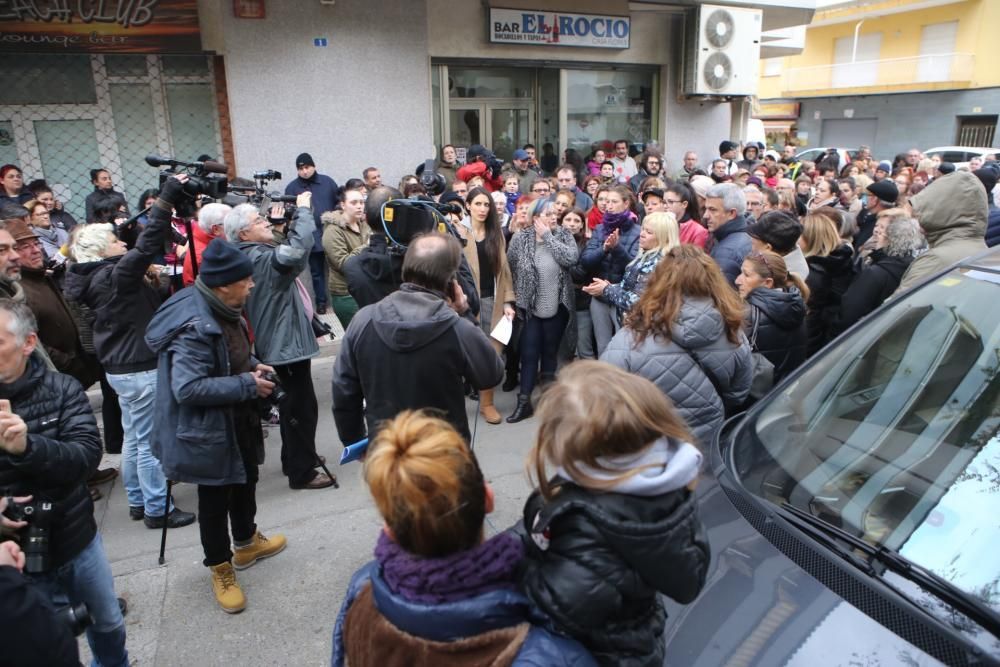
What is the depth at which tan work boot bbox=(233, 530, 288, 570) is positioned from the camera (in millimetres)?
3545

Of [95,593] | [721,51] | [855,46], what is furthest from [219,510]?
[855,46]

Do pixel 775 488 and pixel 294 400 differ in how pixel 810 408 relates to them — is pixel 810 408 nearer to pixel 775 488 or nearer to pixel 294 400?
pixel 775 488

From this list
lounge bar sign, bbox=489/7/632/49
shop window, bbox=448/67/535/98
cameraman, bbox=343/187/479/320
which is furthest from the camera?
shop window, bbox=448/67/535/98

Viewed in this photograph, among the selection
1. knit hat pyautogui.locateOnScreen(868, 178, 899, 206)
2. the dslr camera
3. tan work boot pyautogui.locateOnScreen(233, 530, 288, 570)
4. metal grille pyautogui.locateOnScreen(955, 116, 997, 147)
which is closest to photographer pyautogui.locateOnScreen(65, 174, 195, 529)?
tan work boot pyautogui.locateOnScreen(233, 530, 288, 570)

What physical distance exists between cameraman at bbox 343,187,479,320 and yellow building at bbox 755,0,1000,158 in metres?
22.2

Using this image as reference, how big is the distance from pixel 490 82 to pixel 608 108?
7.47ft

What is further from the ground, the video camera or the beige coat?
the video camera

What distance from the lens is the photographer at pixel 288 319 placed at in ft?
12.8

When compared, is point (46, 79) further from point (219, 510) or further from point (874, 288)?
point (874, 288)

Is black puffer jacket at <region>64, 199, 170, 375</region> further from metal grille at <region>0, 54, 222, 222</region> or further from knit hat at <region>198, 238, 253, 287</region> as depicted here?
metal grille at <region>0, 54, 222, 222</region>

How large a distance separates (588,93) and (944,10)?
913 inches

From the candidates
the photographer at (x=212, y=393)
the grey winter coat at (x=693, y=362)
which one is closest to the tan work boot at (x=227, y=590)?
the photographer at (x=212, y=393)

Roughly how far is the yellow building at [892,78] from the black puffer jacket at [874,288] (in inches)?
824

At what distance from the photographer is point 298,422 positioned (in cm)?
427
